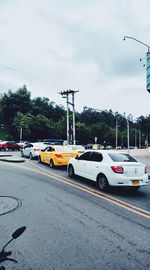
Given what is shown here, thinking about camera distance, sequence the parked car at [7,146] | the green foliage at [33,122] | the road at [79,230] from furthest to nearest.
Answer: the green foliage at [33,122] < the parked car at [7,146] < the road at [79,230]

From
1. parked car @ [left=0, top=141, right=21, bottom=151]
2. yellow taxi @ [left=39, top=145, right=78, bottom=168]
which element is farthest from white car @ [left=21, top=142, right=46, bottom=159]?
parked car @ [left=0, top=141, right=21, bottom=151]

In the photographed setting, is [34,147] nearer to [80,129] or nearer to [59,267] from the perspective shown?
[59,267]

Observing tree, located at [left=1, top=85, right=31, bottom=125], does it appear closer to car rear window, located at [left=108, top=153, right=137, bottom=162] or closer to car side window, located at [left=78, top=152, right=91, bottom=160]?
car side window, located at [left=78, top=152, right=91, bottom=160]

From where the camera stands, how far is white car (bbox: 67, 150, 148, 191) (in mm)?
6785

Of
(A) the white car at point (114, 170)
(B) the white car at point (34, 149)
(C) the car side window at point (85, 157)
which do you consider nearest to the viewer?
(A) the white car at point (114, 170)

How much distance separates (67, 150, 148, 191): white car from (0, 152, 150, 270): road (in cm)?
49

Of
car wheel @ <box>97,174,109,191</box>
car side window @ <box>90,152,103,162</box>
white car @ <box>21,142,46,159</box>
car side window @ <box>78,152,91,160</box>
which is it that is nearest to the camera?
car wheel @ <box>97,174,109,191</box>

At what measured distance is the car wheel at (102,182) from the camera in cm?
720

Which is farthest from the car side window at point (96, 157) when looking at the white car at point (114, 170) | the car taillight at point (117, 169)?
the car taillight at point (117, 169)

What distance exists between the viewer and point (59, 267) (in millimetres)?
2850

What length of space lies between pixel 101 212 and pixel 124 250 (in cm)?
173

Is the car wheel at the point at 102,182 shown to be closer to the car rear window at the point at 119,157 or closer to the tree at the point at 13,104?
the car rear window at the point at 119,157

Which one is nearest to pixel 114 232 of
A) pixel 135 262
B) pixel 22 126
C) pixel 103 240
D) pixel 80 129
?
pixel 103 240

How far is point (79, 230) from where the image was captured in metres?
3.99
